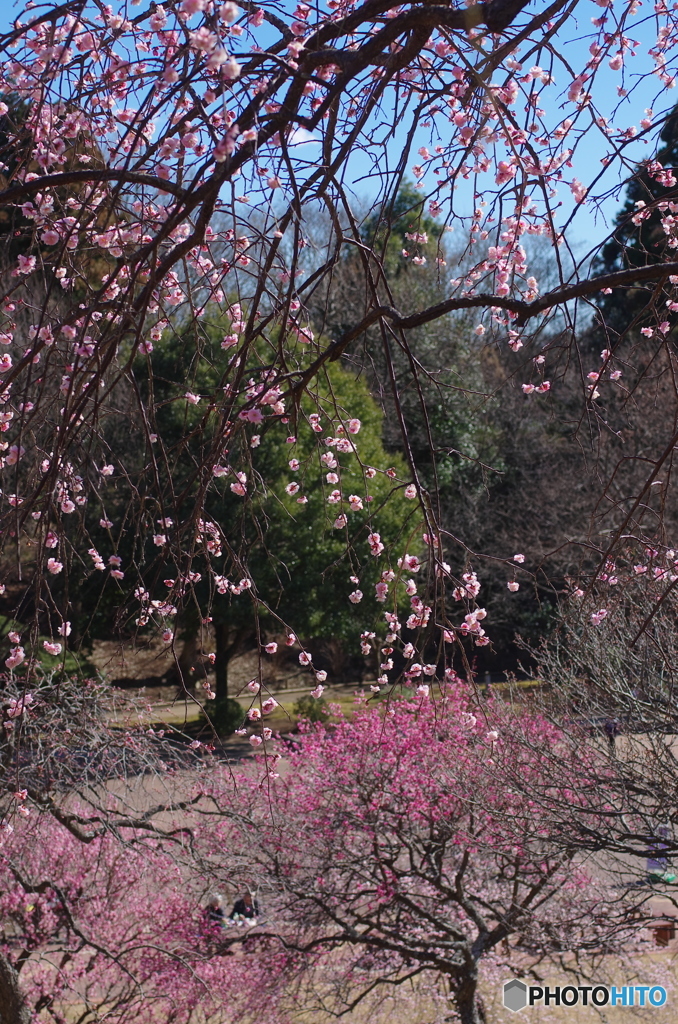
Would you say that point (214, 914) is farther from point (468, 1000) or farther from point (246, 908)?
point (468, 1000)

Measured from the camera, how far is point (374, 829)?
6418 mm

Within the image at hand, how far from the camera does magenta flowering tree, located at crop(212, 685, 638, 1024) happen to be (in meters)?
6.00

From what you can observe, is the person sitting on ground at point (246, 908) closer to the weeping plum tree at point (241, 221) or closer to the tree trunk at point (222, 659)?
the weeping plum tree at point (241, 221)

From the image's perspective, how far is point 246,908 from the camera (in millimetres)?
6797

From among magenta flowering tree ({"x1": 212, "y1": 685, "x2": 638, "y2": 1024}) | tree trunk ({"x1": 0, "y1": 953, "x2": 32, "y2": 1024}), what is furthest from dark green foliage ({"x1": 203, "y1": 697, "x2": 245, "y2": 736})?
tree trunk ({"x1": 0, "y1": 953, "x2": 32, "y2": 1024})

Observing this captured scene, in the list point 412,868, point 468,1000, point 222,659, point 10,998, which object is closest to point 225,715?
point 222,659

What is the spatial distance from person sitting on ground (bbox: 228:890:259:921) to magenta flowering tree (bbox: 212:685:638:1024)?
14cm

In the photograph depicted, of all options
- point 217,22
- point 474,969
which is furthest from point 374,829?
point 217,22

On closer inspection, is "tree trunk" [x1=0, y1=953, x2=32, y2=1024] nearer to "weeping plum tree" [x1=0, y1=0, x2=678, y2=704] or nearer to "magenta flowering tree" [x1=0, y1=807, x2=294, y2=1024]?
"magenta flowering tree" [x1=0, y1=807, x2=294, y2=1024]

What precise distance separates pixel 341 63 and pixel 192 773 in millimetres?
4628

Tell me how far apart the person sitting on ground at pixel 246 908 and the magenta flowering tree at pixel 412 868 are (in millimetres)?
138

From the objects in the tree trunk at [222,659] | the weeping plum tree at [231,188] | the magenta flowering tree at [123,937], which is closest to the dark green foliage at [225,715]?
the tree trunk at [222,659]

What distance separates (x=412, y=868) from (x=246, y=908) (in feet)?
4.47

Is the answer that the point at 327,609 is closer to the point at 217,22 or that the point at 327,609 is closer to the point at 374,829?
the point at 374,829
